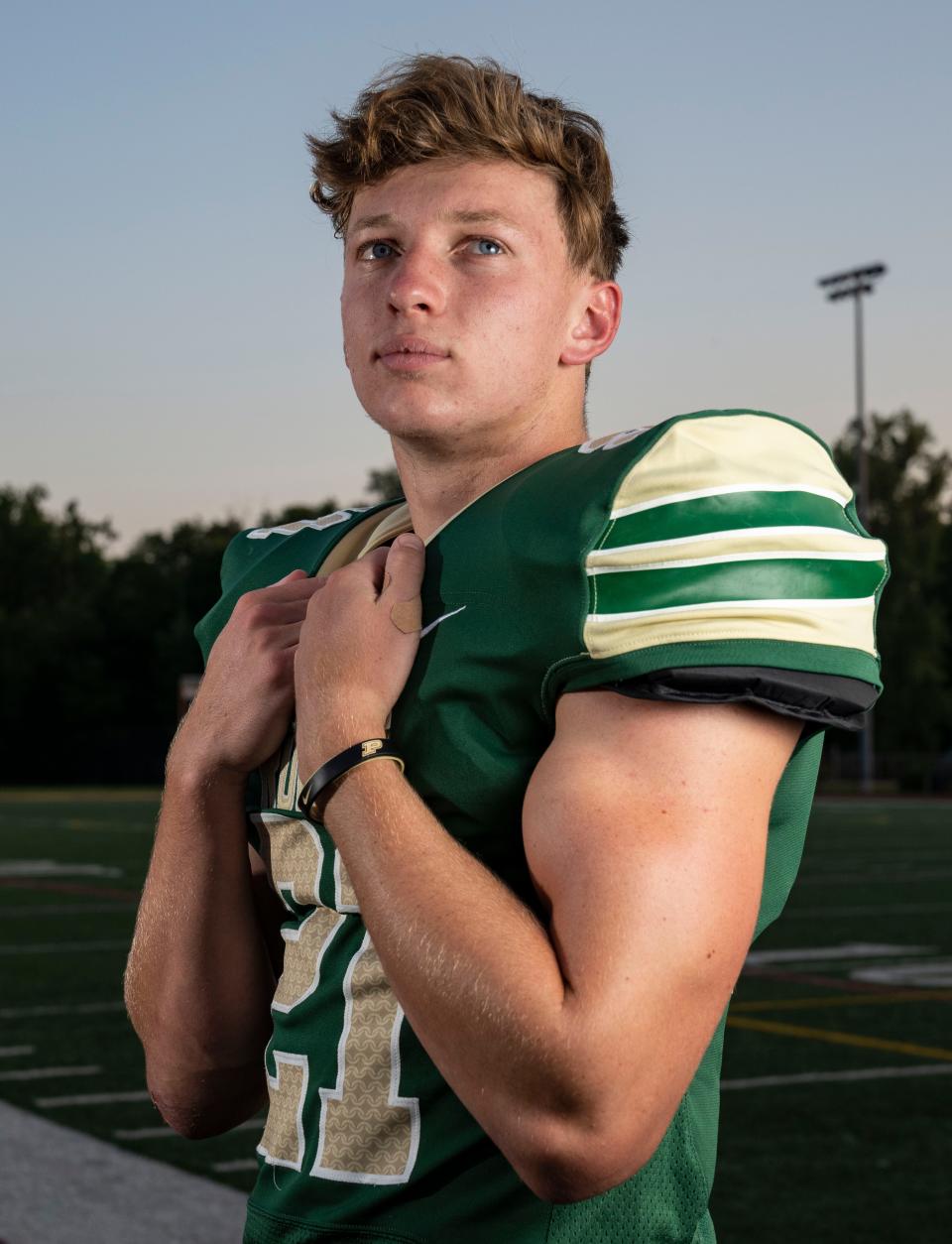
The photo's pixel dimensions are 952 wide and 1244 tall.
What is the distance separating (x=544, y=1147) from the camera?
125cm

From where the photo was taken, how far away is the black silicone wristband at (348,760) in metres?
1.42

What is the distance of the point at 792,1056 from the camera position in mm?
6738

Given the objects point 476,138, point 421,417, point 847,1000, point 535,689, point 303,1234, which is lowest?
point 847,1000

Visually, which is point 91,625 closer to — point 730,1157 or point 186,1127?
point 730,1157

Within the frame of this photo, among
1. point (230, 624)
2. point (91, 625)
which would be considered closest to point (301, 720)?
point (230, 624)

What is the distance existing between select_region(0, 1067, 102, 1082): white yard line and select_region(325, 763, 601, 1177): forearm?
5.24m

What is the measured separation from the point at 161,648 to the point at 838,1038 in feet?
138

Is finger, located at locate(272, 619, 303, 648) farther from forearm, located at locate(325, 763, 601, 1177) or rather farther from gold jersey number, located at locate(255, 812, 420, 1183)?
forearm, located at locate(325, 763, 601, 1177)

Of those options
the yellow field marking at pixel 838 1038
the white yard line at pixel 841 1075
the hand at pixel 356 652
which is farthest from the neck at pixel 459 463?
the yellow field marking at pixel 838 1038

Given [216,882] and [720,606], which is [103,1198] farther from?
[720,606]

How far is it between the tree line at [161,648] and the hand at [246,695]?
41.8m

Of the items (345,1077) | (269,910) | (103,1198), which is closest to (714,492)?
(345,1077)

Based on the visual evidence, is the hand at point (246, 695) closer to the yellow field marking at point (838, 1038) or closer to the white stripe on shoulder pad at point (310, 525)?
the white stripe on shoulder pad at point (310, 525)

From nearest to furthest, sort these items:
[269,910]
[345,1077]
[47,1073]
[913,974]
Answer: [345,1077] → [269,910] → [47,1073] → [913,974]
